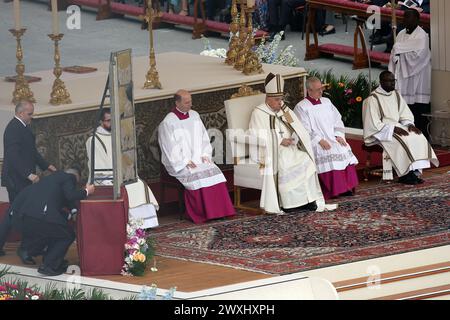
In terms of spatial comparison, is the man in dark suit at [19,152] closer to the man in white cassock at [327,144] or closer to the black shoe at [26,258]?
the black shoe at [26,258]

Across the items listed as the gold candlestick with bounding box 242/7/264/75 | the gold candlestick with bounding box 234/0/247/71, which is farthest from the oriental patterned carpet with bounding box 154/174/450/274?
the gold candlestick with bounding box 234/0/247/71

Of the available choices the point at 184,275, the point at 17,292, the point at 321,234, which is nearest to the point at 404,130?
the point at 321,234

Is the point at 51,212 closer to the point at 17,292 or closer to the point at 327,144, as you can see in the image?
the point at 17,292

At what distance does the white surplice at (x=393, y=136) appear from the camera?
16.8m

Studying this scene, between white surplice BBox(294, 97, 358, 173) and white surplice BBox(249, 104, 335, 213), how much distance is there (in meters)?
0.24

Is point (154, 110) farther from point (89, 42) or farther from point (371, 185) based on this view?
point (89, 42)

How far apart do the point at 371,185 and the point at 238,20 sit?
2248mm

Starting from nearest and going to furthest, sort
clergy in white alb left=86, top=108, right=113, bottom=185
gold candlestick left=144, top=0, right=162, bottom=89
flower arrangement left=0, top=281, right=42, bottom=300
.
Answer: flower arrangement left=0, top=281, right=42, bottom=300 < clergy in white alb left=86, top=108, right=113, bottom=185 < gold candlestick left=144, top=0, right=162, bottom=89

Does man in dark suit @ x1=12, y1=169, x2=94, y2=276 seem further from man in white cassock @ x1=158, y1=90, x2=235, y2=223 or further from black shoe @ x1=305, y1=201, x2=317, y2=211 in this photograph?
black shoe @ x1=305, y1=201, x2=317, y2=211

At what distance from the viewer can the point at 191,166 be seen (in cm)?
1553

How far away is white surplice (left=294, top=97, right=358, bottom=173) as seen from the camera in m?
16.4

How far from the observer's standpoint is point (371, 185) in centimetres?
1689

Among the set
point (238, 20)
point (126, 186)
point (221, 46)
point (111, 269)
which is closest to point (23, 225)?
point (111, 269)

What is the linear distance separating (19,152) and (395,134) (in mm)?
4440
